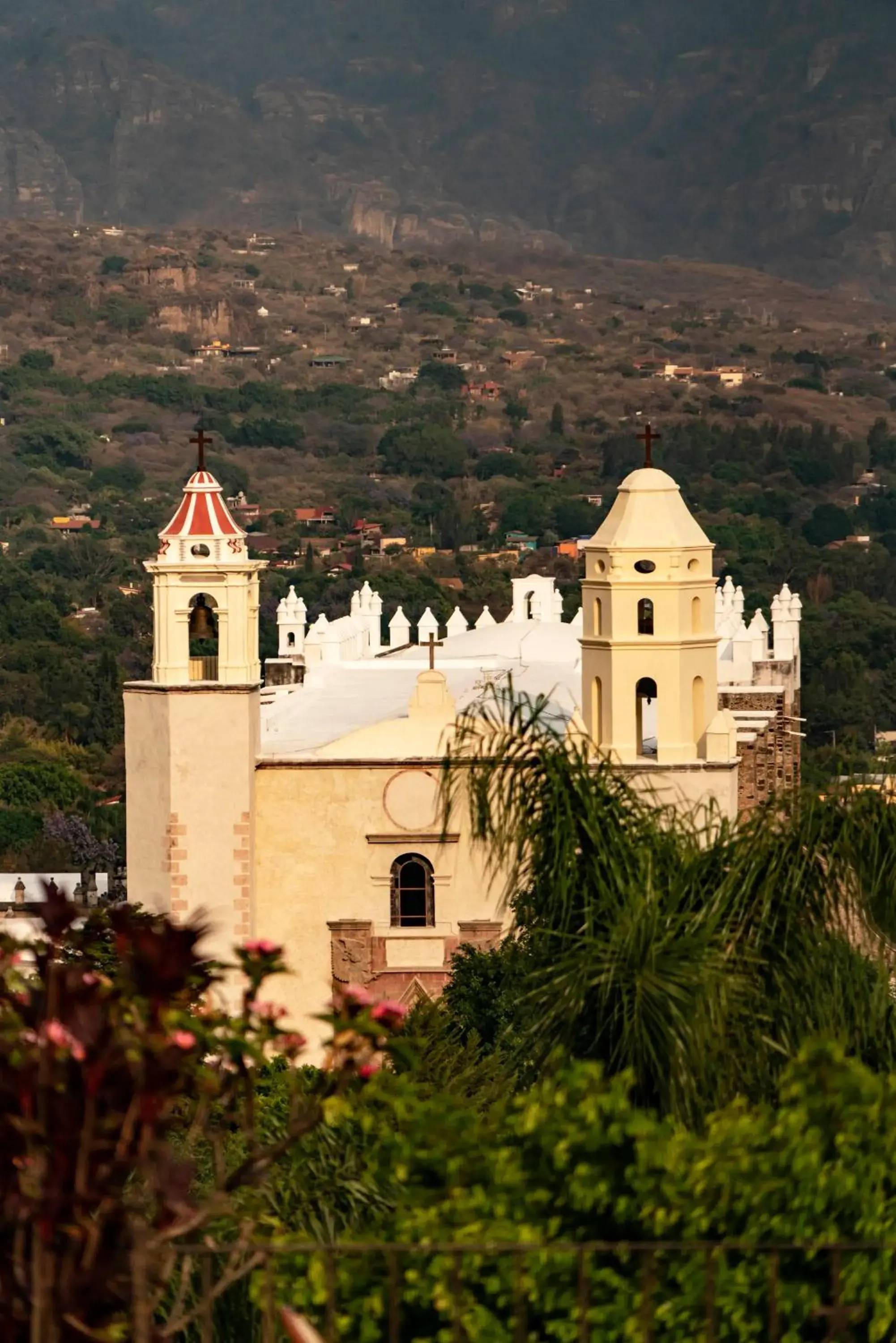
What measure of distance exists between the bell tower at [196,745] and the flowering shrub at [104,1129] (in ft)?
65.2

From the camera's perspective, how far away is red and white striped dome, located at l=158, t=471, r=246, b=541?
32.0m

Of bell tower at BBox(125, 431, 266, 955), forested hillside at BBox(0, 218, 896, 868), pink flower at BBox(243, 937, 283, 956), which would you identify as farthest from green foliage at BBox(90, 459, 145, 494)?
pink flower at BBox(243, 937, 283, 956)

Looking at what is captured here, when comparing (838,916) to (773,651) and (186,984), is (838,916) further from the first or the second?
(773,651)

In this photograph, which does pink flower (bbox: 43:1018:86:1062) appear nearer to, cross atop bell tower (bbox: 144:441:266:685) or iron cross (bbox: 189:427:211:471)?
cross atop bell tower (bbox: 144:441:266:685)

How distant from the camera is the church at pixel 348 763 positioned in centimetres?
3127

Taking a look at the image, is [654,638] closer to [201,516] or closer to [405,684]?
[201,516]

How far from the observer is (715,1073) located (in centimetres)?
1412

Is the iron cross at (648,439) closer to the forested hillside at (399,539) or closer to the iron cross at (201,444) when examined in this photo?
the iron cross at (201,444)

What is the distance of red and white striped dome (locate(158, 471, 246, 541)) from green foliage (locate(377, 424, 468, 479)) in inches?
6010

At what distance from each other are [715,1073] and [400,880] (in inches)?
704

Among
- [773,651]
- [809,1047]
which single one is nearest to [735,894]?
[809,1047]

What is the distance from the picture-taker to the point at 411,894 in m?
31.9

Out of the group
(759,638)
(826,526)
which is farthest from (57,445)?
(759,638)

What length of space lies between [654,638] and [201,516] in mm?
4240
